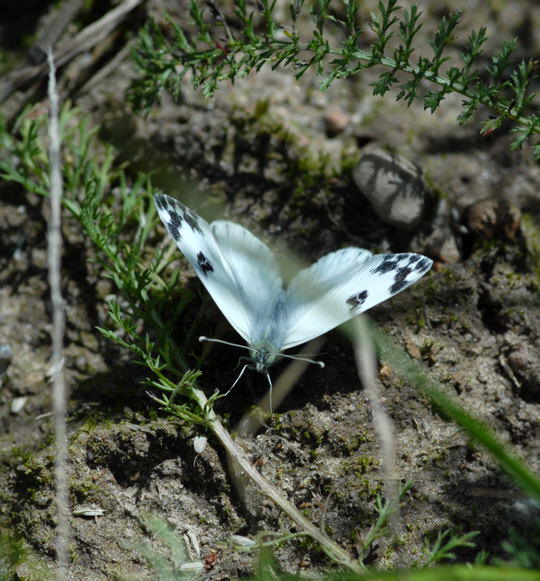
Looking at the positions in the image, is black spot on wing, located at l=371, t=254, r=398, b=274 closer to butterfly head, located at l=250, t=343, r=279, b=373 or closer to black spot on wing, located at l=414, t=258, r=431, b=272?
black spot on wing, located at l=414, t=258, r=431, b=272

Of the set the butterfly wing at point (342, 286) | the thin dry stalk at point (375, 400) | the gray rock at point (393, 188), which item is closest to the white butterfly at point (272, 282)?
the butterfly wing at point (342, 286)

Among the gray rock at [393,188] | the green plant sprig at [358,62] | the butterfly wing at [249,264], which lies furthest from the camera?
the gray rock at [393,188]

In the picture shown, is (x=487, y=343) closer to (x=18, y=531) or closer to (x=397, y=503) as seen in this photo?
(x=397, y=503)

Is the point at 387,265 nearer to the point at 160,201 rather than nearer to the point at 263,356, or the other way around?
the point at 263,356

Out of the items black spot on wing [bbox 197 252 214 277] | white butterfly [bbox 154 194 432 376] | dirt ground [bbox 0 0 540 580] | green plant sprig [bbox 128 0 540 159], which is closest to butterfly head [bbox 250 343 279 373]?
white butterfly [bbox 154 194 432 376]

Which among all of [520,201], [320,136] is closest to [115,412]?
[320,136]

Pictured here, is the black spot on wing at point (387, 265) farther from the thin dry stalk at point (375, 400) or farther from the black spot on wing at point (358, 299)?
the thin dry stalk at point (375, 400)
